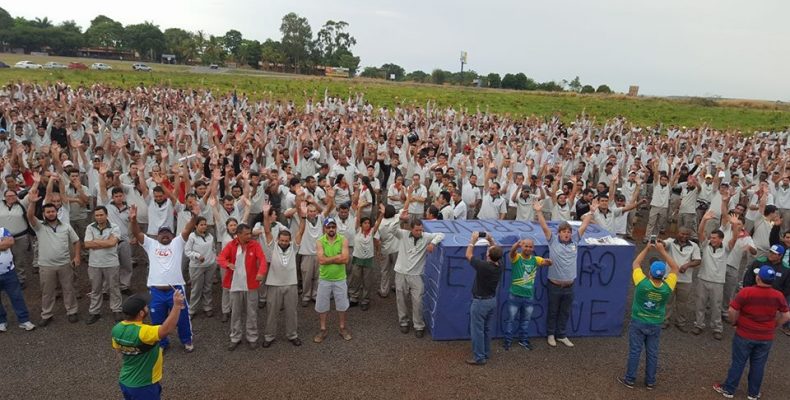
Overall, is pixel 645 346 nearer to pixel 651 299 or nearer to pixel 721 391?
pixel 651 299

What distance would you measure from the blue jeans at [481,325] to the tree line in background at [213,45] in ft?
249

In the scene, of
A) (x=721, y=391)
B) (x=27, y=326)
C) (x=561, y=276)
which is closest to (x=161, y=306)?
(x=27, y=326)

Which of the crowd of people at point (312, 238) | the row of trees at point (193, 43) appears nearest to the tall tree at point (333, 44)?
the row of trees at point (193, 43)

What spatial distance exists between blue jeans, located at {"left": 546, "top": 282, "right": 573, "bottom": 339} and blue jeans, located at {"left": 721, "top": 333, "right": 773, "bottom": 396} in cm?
214

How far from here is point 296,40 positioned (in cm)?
9556

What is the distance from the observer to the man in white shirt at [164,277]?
6977mm

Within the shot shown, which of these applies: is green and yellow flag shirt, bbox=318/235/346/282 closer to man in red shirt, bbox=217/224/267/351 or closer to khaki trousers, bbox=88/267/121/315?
man in red shirt, bbox=217/224/267/351

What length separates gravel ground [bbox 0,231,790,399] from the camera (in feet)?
21.4

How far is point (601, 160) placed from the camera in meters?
16.5

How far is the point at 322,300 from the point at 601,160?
1200cm

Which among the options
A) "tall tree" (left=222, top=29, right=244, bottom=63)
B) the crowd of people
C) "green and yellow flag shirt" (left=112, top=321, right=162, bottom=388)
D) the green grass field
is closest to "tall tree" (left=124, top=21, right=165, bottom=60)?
"tall tree" (left=222, top=29, right=244, bottom=63)

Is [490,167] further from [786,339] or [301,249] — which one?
[786,339]

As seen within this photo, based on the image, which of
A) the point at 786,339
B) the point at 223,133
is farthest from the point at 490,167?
the point at 223,133

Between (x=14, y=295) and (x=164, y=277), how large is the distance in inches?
99.2
